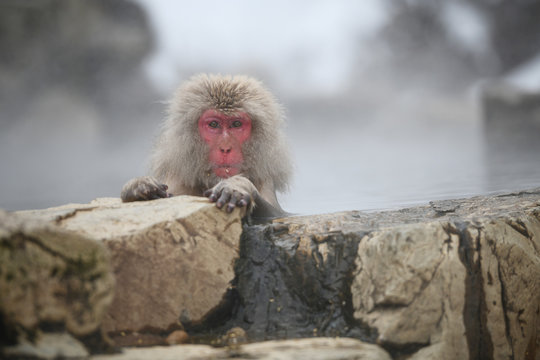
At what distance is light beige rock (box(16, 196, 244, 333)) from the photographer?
1.87 metres

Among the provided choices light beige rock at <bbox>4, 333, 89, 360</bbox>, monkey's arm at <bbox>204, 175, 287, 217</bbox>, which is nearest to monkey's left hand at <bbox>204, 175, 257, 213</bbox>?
monkey's arm at <bbox>204, 175, 287, 217</bbox>

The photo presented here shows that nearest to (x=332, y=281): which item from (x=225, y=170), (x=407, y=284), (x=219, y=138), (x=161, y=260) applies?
(x=407, y=284)

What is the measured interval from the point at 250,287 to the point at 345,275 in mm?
376

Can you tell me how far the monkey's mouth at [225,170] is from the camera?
3000mm

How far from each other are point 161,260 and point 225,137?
124 centimetres

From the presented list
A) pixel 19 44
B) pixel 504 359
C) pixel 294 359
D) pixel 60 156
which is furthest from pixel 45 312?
pixel 19 44

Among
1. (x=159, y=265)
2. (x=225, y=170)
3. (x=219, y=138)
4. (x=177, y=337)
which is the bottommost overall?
(x=177, y=337)

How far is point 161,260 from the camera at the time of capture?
192 cm

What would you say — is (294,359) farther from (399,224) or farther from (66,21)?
(66,21)

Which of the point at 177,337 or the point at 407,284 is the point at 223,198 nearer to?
the point at 177,337

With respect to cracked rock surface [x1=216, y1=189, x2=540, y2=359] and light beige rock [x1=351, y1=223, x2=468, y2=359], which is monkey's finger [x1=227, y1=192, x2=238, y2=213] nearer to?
cracked rock surface [x1=216, y1=189, x2=540, y2=359]

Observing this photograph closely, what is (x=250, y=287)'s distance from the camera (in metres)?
2.03

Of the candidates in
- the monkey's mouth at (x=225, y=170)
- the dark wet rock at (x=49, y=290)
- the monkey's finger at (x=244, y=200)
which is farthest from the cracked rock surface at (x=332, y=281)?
the monkey's mouth at (x=225, y=170)

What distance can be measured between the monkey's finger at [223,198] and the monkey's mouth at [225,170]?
75 cm
